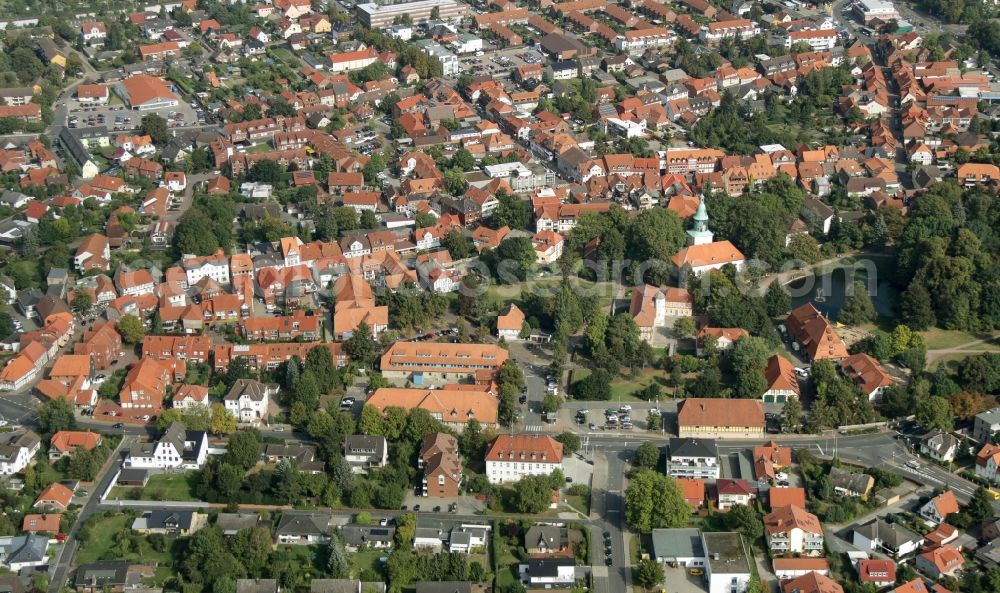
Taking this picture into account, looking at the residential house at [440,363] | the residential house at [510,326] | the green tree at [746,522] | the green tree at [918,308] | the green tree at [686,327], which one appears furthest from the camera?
the residential house at [510,326]

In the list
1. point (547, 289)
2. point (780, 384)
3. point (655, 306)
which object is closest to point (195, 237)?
point (547, 289)

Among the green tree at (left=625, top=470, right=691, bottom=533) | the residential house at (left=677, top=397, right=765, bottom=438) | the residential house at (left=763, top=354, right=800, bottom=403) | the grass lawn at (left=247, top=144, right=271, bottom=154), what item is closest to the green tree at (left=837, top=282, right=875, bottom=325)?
the residential house at (left=763, top=354, right=800, bottom=403)

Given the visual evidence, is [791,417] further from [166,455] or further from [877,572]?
[166,455]

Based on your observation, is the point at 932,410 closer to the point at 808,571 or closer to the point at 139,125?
the point at 808,571

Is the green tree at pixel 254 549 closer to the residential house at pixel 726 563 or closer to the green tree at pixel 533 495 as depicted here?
the green tree at pixel 533 495

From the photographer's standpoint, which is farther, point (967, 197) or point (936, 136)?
point (936, 136)

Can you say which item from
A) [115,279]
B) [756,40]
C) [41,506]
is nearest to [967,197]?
[756,40]

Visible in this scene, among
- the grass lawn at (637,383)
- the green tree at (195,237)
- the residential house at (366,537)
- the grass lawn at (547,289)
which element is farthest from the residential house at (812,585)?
the green tree at (195,237)

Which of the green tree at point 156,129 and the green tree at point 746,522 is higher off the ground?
the green tree at point 746,522
